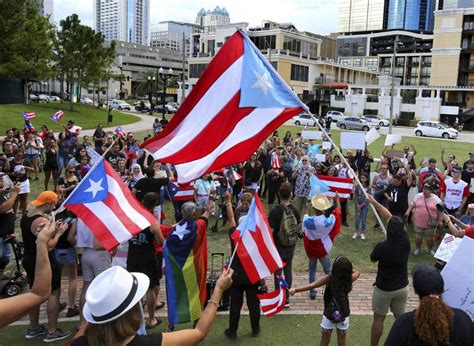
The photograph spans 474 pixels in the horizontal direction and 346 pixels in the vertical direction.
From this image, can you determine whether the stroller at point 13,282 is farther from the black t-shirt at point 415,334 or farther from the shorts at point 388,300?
the black t-shirt at point 415,334

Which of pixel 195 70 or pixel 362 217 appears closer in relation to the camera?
pixel 362 217

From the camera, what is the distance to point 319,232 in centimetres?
699

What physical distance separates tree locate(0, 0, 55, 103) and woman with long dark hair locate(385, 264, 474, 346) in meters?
23.7

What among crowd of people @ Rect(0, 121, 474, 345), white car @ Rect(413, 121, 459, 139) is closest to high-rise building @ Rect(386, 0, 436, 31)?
white car @ Rect(413, 121, 459, 139)

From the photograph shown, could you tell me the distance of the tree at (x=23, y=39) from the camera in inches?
882

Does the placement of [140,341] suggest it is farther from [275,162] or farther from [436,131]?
[436,131]

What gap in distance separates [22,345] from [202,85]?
12.7 feet

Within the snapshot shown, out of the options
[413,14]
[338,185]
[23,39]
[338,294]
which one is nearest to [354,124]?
[23,39]

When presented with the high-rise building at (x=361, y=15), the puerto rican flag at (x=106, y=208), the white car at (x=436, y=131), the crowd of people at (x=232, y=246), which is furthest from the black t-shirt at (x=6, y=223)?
the high-rise building at (x=361, y=15)

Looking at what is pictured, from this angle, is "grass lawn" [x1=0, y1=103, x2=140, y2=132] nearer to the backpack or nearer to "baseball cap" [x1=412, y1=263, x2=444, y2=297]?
the backpack

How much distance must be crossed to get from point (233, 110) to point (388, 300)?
9.51 feet

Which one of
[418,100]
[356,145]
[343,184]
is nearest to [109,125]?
[356,145]

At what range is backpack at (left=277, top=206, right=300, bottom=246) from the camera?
261 inches

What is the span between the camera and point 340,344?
203 inches
